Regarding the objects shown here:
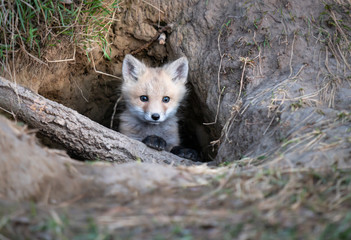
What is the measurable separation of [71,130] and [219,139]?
1.47m

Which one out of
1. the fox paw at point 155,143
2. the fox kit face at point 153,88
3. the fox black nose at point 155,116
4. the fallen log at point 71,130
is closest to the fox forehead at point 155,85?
the fox kit face at point 153,88

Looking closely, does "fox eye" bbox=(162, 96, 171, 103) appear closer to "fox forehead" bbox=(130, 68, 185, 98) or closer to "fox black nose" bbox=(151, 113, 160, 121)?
"fox forehead" bbox=(130, 68, 185, 98)

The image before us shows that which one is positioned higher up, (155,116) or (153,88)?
(153,88)

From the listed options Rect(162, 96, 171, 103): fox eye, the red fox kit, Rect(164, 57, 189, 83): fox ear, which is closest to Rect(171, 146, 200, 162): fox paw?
the red fox kit

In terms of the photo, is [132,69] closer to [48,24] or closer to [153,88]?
[153,88]

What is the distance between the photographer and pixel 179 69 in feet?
15.4

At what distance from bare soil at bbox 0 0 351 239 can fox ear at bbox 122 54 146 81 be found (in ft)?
1.19

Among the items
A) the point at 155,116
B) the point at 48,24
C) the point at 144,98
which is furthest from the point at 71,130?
the point at 144,98

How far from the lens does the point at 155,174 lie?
2.17 m

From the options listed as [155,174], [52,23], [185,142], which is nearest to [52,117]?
[52,23]

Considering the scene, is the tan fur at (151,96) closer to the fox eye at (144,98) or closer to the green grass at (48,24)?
the fox eye at (144,98)

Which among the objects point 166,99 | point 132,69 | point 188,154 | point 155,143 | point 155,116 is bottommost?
point 188,154

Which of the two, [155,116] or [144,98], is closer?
[155,116]

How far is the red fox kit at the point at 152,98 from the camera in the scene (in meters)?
4.59
